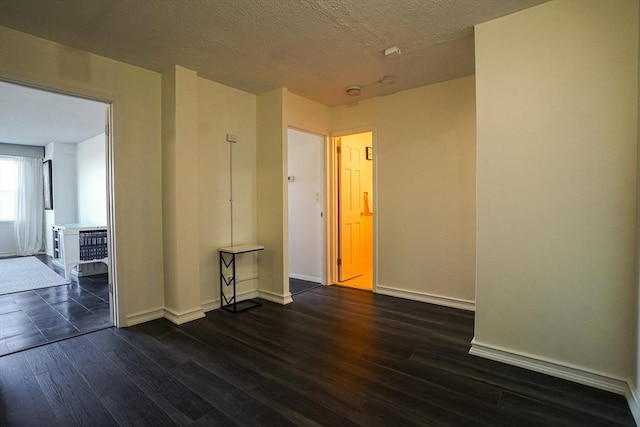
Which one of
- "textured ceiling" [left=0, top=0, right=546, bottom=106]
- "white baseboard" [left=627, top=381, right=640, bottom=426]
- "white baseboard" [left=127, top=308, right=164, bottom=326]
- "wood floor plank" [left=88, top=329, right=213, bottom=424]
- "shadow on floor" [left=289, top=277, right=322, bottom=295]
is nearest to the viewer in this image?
"white baseboard" [left=627, top=381, right=640, bottom=426]

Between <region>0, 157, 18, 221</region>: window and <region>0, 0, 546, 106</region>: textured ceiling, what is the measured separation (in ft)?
20.6

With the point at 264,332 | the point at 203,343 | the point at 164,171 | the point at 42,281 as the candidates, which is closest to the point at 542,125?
the point at 264,332

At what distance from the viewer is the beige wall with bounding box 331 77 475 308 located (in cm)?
335

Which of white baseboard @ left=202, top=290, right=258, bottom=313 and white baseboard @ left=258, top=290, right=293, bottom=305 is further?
white baseboard @ left=258, top=290, right=293, bottom=305

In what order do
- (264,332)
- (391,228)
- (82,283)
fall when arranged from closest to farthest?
(264,332)
(391,228)
(82,283)

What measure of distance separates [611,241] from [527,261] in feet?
1.48

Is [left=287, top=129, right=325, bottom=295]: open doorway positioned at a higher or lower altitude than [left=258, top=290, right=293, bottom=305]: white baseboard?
Answer: higher

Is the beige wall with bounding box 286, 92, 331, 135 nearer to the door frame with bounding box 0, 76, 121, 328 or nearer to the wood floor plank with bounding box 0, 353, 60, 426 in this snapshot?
the door frame with bounding box 0, 76, 121, 328

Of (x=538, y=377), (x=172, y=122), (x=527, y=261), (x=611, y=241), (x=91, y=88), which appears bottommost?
(x=538, y=377)

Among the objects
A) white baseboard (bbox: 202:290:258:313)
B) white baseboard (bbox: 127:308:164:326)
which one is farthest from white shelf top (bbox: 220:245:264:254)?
white baseboard (bbox: 127:308:164:326)

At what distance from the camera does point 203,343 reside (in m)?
2.58

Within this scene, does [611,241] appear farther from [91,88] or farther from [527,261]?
[91,88]

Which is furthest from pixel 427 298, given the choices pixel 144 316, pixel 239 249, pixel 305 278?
pixel 144 316

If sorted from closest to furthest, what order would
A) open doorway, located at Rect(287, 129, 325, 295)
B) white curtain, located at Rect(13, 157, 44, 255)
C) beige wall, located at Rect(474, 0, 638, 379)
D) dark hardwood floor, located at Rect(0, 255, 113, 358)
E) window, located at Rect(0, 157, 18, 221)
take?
beige wall, located at Rect(474, 0, 638, 379) < dark hardwood floor, located at Rect(0, 255, 113, 358) < open doorway, located at Rect(287, 129, 325, 295) < window, located at Rect(0, 157, 18, 221) < white curtain, located at Rect(13, 157, 44, 255)
